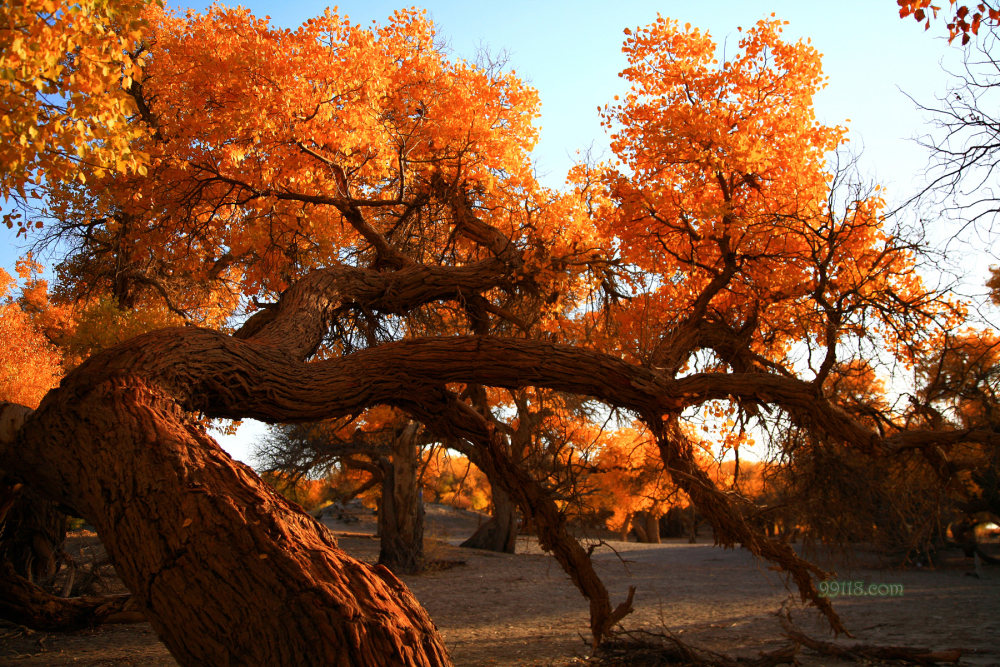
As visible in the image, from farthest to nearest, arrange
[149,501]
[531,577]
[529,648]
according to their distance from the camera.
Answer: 1. [531,577]
2. [529,648]
3. [149,501]

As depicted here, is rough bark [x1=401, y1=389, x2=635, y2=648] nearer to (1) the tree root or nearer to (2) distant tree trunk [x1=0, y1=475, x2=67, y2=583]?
(1) the tree root

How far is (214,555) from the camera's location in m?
2.77

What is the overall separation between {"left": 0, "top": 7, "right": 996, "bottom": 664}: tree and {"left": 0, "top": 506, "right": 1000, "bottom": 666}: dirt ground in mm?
1301

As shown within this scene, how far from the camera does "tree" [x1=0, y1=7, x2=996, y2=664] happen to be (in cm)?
288

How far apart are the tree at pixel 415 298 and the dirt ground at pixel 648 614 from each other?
1301mm

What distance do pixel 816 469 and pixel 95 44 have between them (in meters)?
6.70

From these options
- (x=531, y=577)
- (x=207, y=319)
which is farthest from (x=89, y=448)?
(x=531, y=577)

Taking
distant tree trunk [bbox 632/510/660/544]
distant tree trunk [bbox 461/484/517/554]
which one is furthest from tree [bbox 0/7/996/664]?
distant tree trunk [bbox 632/510/660/544]

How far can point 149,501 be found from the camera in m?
3.00

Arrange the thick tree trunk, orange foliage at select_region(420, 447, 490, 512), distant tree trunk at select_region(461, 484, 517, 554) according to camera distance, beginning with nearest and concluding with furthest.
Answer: the thick tree trunk
distant tree trunk at select_region(461, 484, 517, 554)
orange foliage at select_region(420, 447, 490, 512)

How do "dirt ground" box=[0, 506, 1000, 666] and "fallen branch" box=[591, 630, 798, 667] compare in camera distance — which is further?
"dirt ground" box=[0, 506, 1000, 666]

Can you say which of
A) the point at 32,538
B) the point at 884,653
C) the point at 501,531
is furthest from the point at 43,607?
the point at 501,531

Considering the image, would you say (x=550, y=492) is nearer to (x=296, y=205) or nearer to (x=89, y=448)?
(x=89, y=448)

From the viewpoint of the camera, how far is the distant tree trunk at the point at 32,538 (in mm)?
5758
